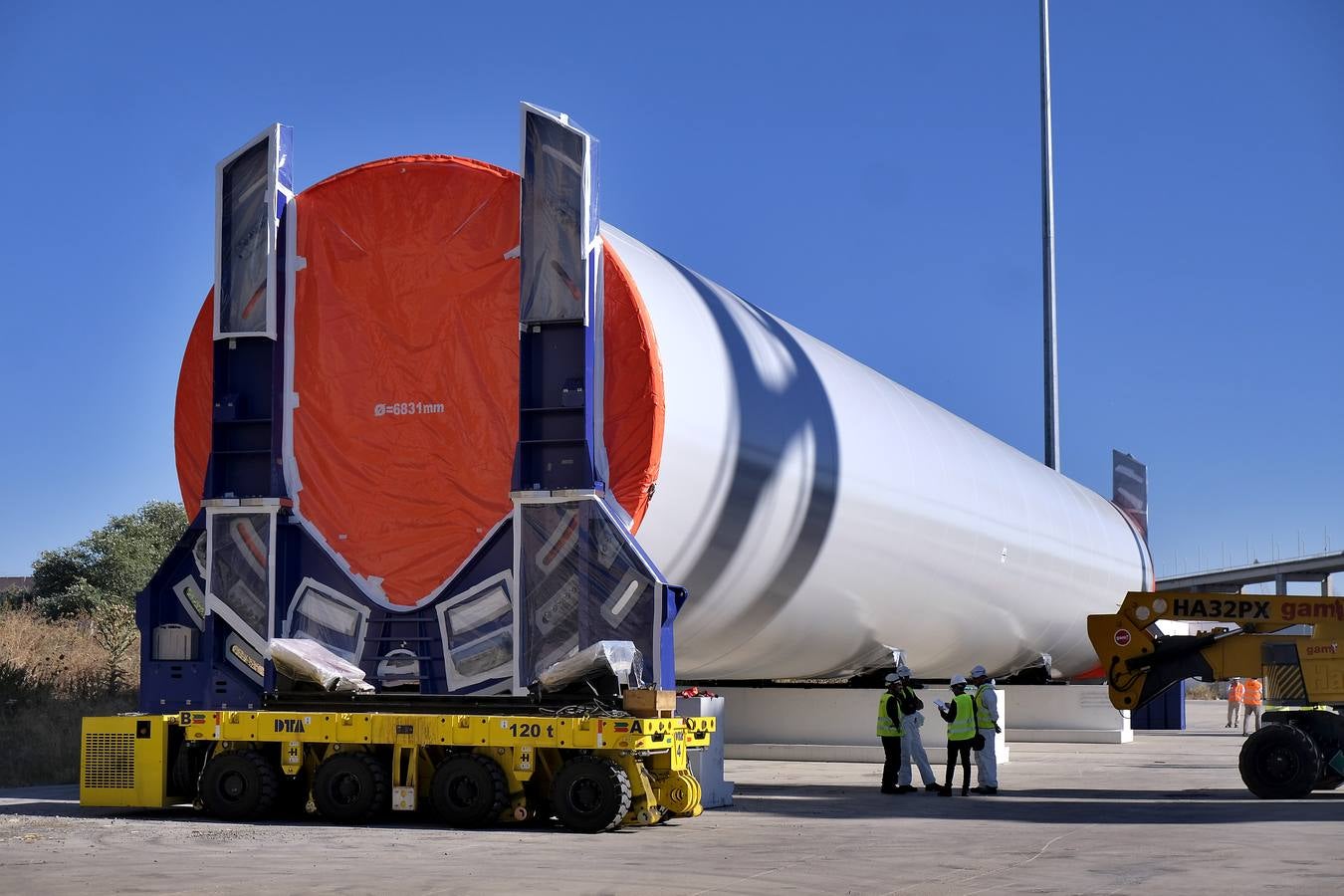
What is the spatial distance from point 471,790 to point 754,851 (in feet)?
7.12

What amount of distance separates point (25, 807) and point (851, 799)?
7123 millimetres

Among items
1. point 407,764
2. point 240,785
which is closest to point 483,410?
point 407,764

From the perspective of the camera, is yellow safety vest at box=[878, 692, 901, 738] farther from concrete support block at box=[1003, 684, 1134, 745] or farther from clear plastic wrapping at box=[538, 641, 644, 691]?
concrete support block at box=[1003, 684, 1134, 745]

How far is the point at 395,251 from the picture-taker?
12.2 meters

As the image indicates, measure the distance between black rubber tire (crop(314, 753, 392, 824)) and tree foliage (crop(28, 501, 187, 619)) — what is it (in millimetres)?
28834

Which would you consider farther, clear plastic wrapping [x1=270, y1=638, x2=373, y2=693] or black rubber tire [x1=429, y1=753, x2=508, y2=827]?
clear plastic wrapping [x1=270, y1=638, x2=373, y2=693]

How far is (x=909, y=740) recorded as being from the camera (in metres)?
15.9

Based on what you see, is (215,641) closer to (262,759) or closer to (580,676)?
(262,759)

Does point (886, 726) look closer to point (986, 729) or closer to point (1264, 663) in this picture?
point (986, 729)

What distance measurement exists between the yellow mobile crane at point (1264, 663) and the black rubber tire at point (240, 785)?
8.14 meters

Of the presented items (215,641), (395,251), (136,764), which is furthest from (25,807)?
(395,251)

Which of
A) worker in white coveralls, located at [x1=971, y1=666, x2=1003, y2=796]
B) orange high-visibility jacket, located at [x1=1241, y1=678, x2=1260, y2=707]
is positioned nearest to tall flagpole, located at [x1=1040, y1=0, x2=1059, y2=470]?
orange high-visibility jacket, located at [x1=1241, y1=678, x2=1260, y2=707]

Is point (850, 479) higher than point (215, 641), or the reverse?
point (850, 479)

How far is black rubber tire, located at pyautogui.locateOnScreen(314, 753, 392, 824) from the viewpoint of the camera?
441 inches
